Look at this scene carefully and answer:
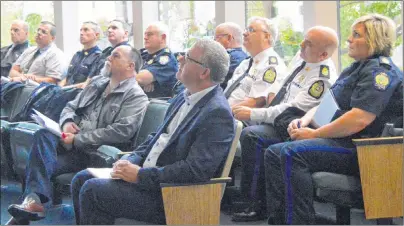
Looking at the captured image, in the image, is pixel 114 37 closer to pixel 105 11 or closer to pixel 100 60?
pixel 100 60

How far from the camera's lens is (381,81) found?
3.44 metres

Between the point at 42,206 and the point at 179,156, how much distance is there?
4.76 feet

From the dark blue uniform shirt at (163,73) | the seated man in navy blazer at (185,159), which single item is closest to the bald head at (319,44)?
the seated man in navy blazer at (185,159)

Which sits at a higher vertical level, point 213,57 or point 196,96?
point 213,57

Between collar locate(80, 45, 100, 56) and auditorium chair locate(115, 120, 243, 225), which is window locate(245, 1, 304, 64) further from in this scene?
auditorium chair locate(115, 120, 243, 225)

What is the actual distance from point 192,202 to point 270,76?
1769 mm

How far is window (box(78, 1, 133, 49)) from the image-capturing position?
861 centimetres

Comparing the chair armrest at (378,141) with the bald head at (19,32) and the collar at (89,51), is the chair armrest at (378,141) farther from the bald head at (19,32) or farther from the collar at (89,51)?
the bald head at (19,32)

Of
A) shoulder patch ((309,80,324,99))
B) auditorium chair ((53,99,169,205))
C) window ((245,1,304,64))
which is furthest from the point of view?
window ((245,1,304,64))

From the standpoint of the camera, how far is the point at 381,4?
18.1 ft

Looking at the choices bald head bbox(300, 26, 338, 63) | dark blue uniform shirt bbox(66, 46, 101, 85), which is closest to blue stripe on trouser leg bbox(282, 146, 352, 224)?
bald head bbox(300, 26, 338, 63)

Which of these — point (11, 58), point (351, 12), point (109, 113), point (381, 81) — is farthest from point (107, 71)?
point (11, 58)

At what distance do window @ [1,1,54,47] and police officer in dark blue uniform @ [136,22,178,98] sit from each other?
444cm

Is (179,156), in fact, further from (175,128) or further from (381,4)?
(381,4)
